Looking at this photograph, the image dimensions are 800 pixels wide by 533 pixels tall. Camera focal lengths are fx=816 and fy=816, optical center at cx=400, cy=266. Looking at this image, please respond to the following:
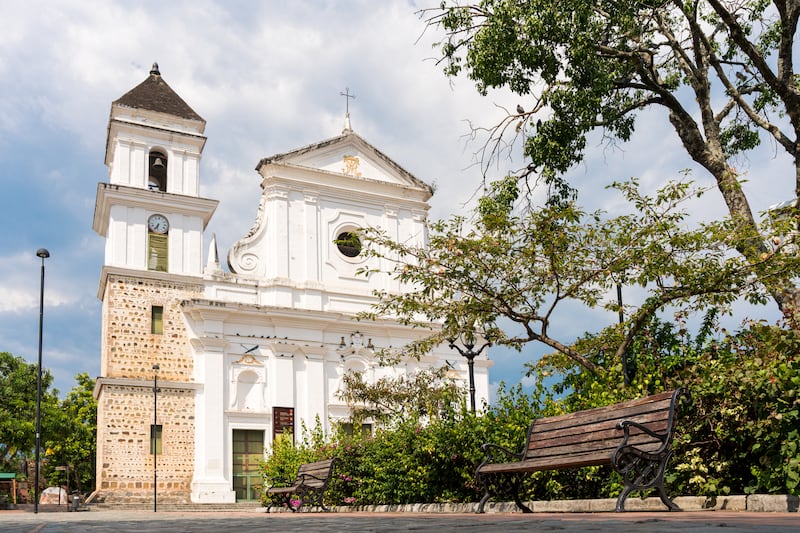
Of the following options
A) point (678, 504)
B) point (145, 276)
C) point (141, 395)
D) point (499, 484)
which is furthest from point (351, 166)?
point (678, 504)

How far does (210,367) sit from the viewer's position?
25.4 metres

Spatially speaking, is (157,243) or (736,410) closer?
(736,410)

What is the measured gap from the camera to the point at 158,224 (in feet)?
85.5

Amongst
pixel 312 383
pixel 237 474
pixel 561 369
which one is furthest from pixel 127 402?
pixel 561 369

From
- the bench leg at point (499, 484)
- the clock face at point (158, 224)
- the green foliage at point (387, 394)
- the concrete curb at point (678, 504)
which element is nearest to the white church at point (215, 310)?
the clock face at point (158, 224)

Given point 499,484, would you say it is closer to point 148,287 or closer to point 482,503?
point 482,503

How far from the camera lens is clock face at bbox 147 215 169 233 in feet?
85.1

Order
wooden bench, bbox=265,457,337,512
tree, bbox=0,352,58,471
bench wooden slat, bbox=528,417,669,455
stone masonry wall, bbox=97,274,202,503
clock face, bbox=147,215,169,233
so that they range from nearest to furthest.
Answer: bench wooden slat, bbox=528,417,669,455 < wooden bench, bbox=265,457,337,512 < stone masonry wall, bbox=97,274,202,503 < clock face, bbox=147,215,169,233 < tree, bbox=0,352,58,471

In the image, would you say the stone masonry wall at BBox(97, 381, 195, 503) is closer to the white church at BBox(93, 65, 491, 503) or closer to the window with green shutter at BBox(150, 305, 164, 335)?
the white church at BBox(93, 65, 491, 503)

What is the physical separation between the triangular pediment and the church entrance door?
922 centimetres

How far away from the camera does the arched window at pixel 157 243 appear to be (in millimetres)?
25688

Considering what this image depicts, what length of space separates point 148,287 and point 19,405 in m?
16.2

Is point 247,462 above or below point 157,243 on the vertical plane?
below

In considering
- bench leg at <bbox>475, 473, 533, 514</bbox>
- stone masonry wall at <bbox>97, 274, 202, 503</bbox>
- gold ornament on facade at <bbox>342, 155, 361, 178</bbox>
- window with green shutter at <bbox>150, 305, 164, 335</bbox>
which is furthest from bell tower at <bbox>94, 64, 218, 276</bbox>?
bench leg at <bbox>475, 473, 533, 514</bbox>
